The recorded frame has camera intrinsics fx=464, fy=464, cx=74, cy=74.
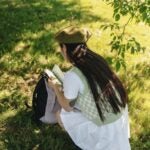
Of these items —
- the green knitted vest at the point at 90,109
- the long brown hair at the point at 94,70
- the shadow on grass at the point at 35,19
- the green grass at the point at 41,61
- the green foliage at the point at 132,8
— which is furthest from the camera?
the shadow on grass at the point at 35,19

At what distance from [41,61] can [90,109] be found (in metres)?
2.50

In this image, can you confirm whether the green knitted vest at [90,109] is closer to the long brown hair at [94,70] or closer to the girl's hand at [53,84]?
the long brown hair at [94,70]

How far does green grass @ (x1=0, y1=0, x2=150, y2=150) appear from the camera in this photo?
5945 mm

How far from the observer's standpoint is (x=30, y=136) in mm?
5879

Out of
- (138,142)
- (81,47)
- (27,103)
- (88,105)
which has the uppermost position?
(81,47)

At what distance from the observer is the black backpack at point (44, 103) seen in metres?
5.73

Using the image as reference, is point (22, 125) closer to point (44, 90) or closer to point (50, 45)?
point (44, 90)

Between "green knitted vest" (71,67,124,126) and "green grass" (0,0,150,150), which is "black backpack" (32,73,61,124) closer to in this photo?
"green grass" (0,0,150,150)

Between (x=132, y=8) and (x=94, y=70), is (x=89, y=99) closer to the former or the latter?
(x=94, y=70)

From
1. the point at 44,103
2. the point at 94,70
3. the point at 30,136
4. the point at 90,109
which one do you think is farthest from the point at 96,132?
the point at 30,136

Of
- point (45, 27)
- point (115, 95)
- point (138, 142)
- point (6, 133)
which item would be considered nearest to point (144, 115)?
point (138, 142)

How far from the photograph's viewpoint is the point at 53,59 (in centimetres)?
753

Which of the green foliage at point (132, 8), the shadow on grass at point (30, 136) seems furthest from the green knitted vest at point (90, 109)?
the green foliage at point (132, 8)

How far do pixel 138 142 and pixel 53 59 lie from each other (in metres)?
2.23
